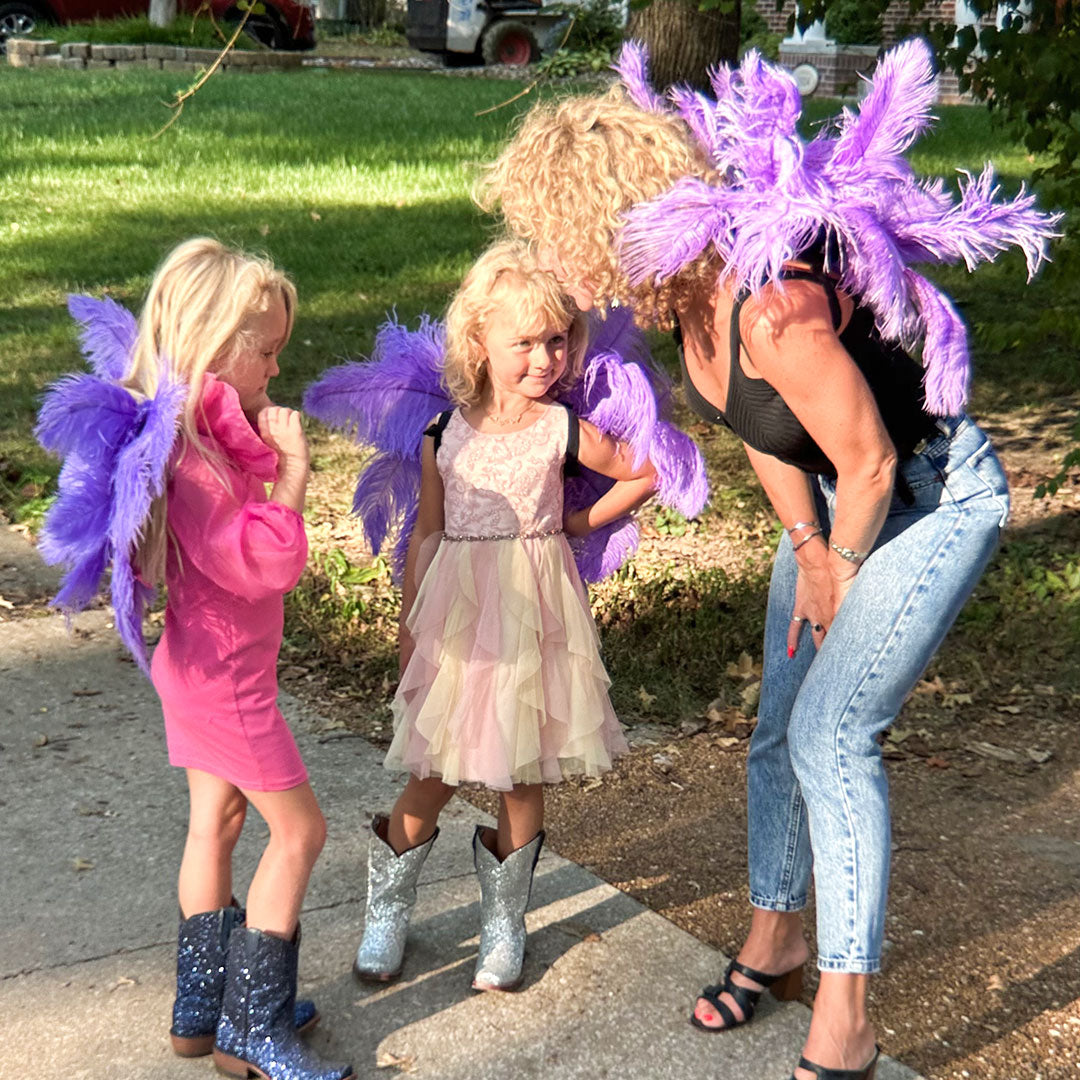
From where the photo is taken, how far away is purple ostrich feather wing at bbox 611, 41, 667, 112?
104 inches

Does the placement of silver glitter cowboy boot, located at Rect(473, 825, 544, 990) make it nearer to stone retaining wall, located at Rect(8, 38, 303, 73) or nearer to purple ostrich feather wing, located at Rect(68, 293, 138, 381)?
purple ostrich feather wing, located at Rect(68, 293, 138, 381)

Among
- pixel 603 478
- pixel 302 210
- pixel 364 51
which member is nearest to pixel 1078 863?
pixel 603 478

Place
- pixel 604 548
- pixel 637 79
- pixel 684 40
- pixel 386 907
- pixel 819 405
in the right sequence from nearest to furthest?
pixel 819 405, pixel 637 79, pixel 386 907, pixel 604 548, pixel 684 40

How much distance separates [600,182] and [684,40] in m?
5.84

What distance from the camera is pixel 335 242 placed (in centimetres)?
1005

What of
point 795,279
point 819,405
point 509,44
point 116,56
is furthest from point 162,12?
point 819,405

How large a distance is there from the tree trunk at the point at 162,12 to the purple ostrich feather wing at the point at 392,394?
74.9 feet

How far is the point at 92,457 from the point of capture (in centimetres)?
246

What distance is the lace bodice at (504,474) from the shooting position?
296 cm

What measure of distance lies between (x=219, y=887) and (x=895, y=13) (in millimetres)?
18689

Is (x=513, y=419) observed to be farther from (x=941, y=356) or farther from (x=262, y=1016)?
(x=262, y=1016)

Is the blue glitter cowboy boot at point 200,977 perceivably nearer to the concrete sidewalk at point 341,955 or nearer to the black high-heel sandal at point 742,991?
the concrete sidewalk at point 341,955

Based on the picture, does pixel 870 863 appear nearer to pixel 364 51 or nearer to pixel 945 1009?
pixel 945 1009

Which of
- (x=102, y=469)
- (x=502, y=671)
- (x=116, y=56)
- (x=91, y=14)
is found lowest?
(x=502, y=671)
